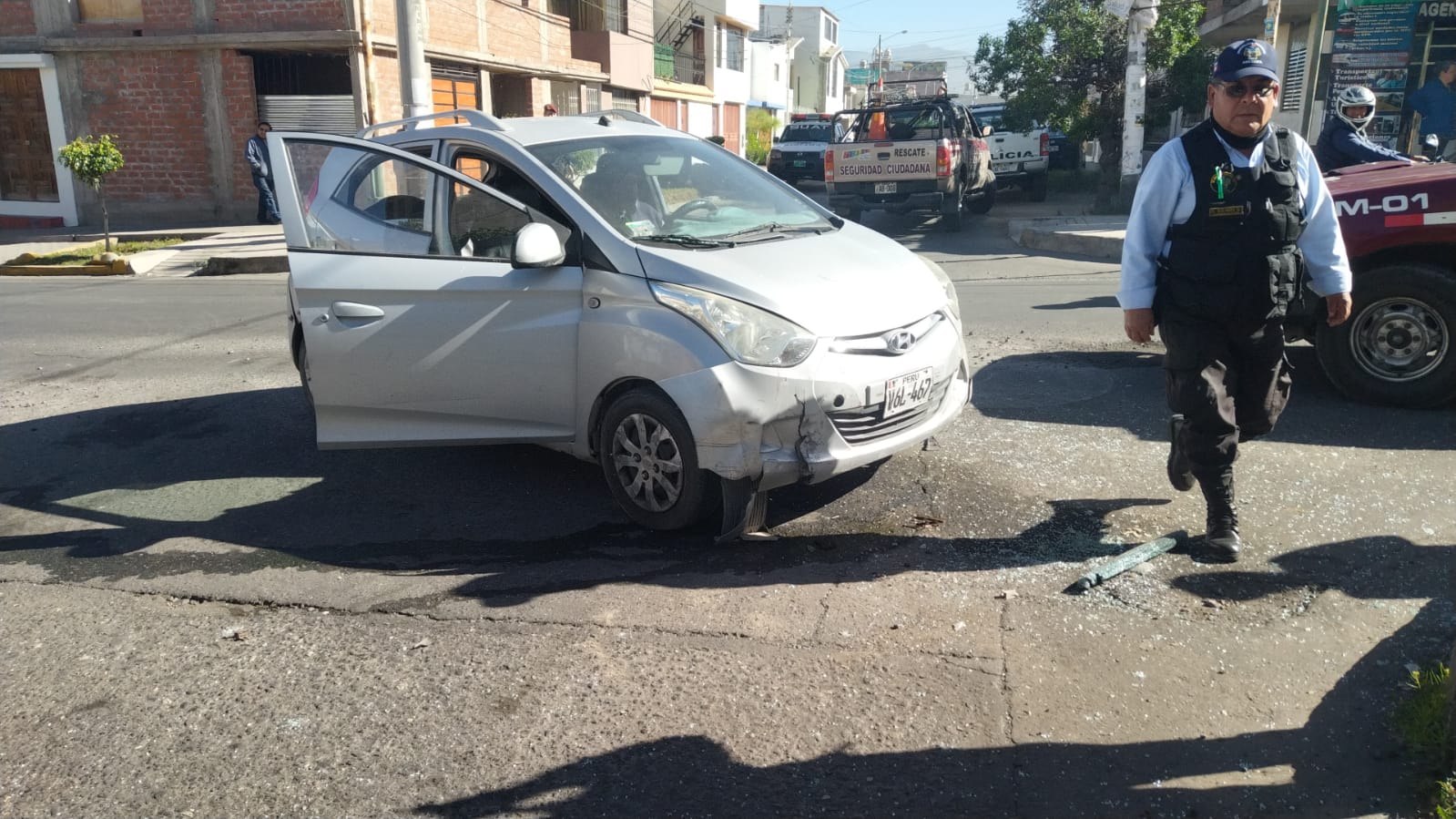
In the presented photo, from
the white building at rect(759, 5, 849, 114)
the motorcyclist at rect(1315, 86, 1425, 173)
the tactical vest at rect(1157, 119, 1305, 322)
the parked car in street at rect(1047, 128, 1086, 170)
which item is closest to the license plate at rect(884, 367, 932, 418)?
the tactical vest at rect(1157, 119, 1305, 322)

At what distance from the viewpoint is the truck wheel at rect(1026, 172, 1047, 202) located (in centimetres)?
2139


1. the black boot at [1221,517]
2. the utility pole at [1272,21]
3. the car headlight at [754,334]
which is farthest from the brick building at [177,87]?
the black boot at [1221,517]

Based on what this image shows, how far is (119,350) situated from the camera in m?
9.11

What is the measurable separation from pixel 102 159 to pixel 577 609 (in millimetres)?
14524

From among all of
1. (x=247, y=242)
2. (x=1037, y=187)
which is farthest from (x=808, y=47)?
(x=247, y=242)

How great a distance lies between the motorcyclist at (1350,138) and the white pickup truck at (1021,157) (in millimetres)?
12886

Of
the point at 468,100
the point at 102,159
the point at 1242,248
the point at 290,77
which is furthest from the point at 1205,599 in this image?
the point at 468,100

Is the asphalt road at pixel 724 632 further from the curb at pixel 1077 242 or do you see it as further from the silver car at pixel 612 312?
the curb at pixel 1077 242

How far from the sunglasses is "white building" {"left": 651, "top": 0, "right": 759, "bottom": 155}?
3522 cm

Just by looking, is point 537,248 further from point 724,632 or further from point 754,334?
point 724,632

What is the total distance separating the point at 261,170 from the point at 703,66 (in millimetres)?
32343

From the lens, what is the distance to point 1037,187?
21.6m

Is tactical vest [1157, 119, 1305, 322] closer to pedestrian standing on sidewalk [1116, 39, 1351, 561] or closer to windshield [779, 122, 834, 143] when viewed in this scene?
pedestrian standing on sidewalk [1116, 39, 1351, 561]

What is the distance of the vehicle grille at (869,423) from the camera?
435 centimetres
